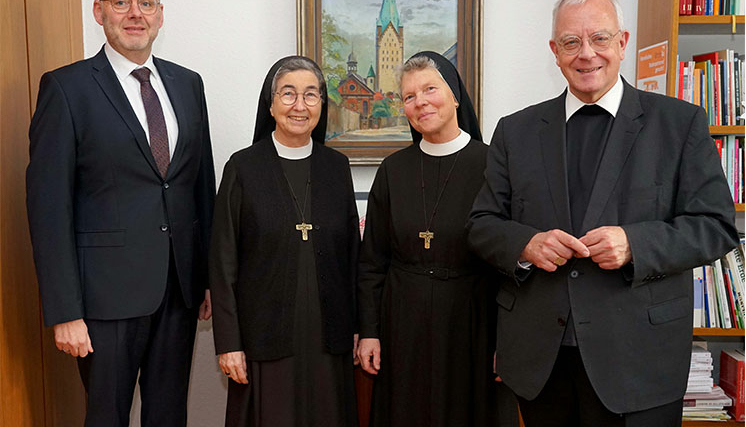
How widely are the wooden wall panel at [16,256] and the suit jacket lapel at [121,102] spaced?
0.39m

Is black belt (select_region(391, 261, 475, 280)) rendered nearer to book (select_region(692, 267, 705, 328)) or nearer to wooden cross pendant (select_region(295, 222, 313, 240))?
wooden cross pendant (select_region(295, 222, 313, 240))

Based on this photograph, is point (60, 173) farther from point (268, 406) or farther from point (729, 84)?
point (729, 84)

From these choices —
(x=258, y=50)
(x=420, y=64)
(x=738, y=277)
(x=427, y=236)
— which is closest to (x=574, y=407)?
(x=427, y=236)

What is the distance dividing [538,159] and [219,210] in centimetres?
118

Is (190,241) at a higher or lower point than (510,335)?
higher

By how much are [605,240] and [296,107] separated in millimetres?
1215

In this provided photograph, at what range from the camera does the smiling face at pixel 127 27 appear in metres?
2.27

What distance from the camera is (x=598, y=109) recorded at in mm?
1852

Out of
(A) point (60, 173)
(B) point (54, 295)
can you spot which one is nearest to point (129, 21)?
(A) point (60, 173)

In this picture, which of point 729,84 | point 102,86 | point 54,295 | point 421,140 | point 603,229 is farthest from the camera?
point 729,84

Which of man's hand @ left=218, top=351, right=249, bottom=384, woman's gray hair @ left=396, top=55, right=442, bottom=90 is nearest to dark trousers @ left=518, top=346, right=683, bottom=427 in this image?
man's hand @ left=218, top=351, right=249, bottom=384

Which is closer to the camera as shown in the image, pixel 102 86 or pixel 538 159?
pixel 538 159

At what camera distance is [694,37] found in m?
2.98

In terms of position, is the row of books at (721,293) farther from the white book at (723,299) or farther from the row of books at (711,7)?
the row of books at (711,7)
